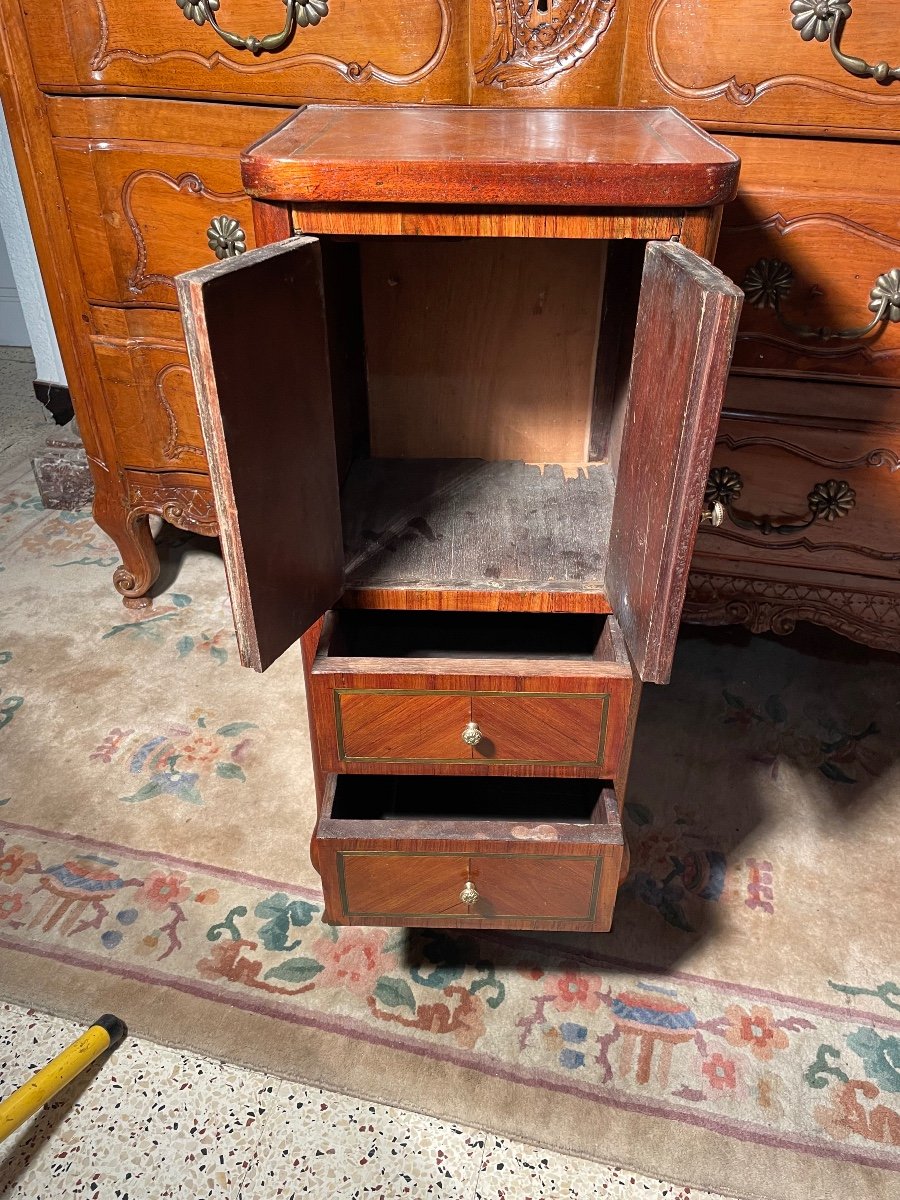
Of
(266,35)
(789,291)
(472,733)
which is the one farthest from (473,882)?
(266,35)

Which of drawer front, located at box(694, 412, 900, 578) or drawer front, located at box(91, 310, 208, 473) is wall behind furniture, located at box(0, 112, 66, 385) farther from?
drawer front, located at box(694, 412, 900, 578)

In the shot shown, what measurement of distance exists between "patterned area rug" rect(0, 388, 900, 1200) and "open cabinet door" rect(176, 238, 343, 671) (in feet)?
1.57

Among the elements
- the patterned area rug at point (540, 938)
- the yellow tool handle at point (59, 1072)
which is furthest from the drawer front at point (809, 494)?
the yellow tool handle at point (59, 1072)

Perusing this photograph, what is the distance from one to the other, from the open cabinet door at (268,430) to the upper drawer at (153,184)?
1.63 feet

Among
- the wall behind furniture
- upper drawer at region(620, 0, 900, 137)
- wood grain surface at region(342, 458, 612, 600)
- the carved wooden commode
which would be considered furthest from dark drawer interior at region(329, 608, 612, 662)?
the wall behind furniture

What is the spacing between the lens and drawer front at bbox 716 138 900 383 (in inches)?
37.1

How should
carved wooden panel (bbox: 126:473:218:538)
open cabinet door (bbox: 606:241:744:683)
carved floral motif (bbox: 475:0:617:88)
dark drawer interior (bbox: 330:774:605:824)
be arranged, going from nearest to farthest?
open cabinet door (bbox: 606:241:744:683), carved floral motif (bbox: 475:0:617:88), dark drawer interior (bbox: 330:774:605:824), carved wooden panel (bbox: 126:473:218:538)

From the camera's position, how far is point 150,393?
1.32 metres

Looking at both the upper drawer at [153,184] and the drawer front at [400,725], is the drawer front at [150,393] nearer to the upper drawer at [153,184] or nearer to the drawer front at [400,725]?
the upper drawer at [153,184]

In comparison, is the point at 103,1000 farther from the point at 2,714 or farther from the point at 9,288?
the point at 9,288

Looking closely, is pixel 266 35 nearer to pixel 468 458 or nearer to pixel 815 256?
pixel 468 458

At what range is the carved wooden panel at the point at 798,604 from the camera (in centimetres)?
119

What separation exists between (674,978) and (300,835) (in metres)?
0.52

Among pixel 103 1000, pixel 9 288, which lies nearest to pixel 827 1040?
pixel 103 1000
